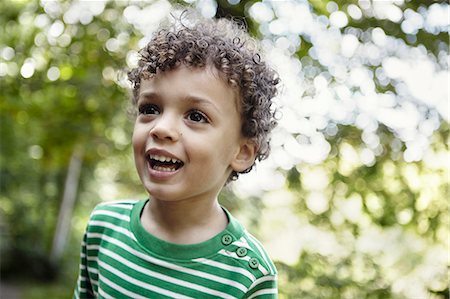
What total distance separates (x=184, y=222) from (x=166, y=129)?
176 mm

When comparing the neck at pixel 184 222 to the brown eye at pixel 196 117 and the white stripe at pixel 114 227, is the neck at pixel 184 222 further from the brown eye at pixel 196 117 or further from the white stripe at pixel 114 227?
the brown eye at pixel 196 117

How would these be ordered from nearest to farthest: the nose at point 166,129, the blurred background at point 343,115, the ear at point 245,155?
the nose at point 166,129 → the ear at point 245,155 → the blurred background at point 343,115

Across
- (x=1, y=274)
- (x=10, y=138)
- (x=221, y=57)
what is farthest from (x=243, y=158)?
(x=1, y=274)

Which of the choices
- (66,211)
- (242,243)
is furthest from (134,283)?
(66,211)

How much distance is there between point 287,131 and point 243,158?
1.75 feet

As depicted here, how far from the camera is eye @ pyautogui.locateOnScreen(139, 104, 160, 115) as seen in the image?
0.89 m

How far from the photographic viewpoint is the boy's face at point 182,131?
0.85 m

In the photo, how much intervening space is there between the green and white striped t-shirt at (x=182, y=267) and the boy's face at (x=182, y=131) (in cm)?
9

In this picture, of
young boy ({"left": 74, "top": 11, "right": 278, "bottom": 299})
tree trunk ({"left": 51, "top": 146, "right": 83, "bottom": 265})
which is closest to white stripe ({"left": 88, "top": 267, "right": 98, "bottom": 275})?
young boy ({"left": 74, "top": 11, "right": 278, "bottom": 299})

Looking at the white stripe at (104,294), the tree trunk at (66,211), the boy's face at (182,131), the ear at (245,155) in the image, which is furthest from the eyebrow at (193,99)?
the tree trunk at (66,211)

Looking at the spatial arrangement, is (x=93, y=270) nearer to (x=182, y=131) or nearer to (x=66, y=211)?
(x=182, y=131)

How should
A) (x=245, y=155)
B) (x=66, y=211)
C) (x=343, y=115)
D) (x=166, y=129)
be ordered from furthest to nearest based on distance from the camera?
(x=66, y=211), (x=343, y=115), (x=245, y=155), (x=166, y=129)

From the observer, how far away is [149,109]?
0.90 metres

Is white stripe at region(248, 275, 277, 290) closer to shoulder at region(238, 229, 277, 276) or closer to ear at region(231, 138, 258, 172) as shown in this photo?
shoulder at region(238, 229, 277, 276)
